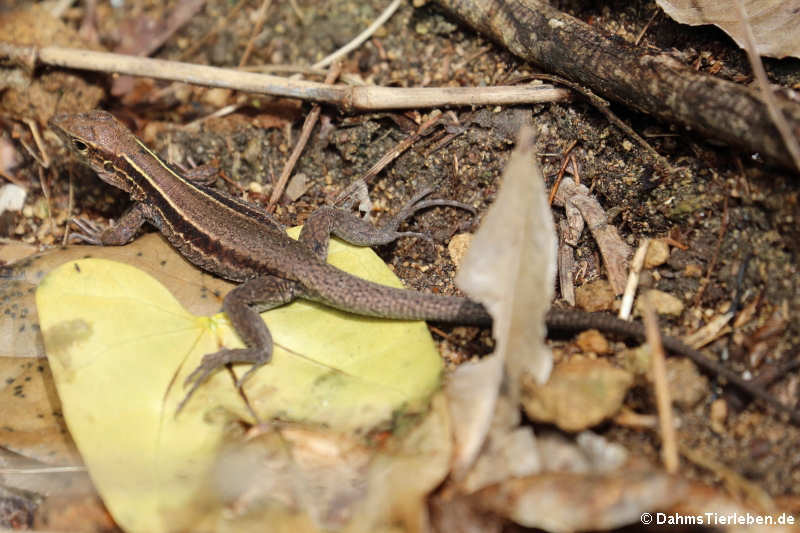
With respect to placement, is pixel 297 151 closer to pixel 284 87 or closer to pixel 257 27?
pixel 284 87

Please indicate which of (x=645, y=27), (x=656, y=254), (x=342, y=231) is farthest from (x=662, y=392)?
(x=645, y=27)

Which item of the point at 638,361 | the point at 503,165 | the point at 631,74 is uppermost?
the point at 631,74

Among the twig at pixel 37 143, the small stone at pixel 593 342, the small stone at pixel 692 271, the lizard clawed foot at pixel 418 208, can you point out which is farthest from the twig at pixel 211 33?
the small stone at pixel 692 271

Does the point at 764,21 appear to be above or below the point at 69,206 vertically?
above

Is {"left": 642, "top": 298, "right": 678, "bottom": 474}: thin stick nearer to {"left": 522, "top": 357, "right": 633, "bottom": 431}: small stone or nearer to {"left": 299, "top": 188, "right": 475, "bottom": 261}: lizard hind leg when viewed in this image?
{"left": 522, "top": 357, "right": 633, "bottom": 431}: small stone

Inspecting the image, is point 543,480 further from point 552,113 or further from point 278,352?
point 552,113

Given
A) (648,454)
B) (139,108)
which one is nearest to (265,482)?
(648,454)
